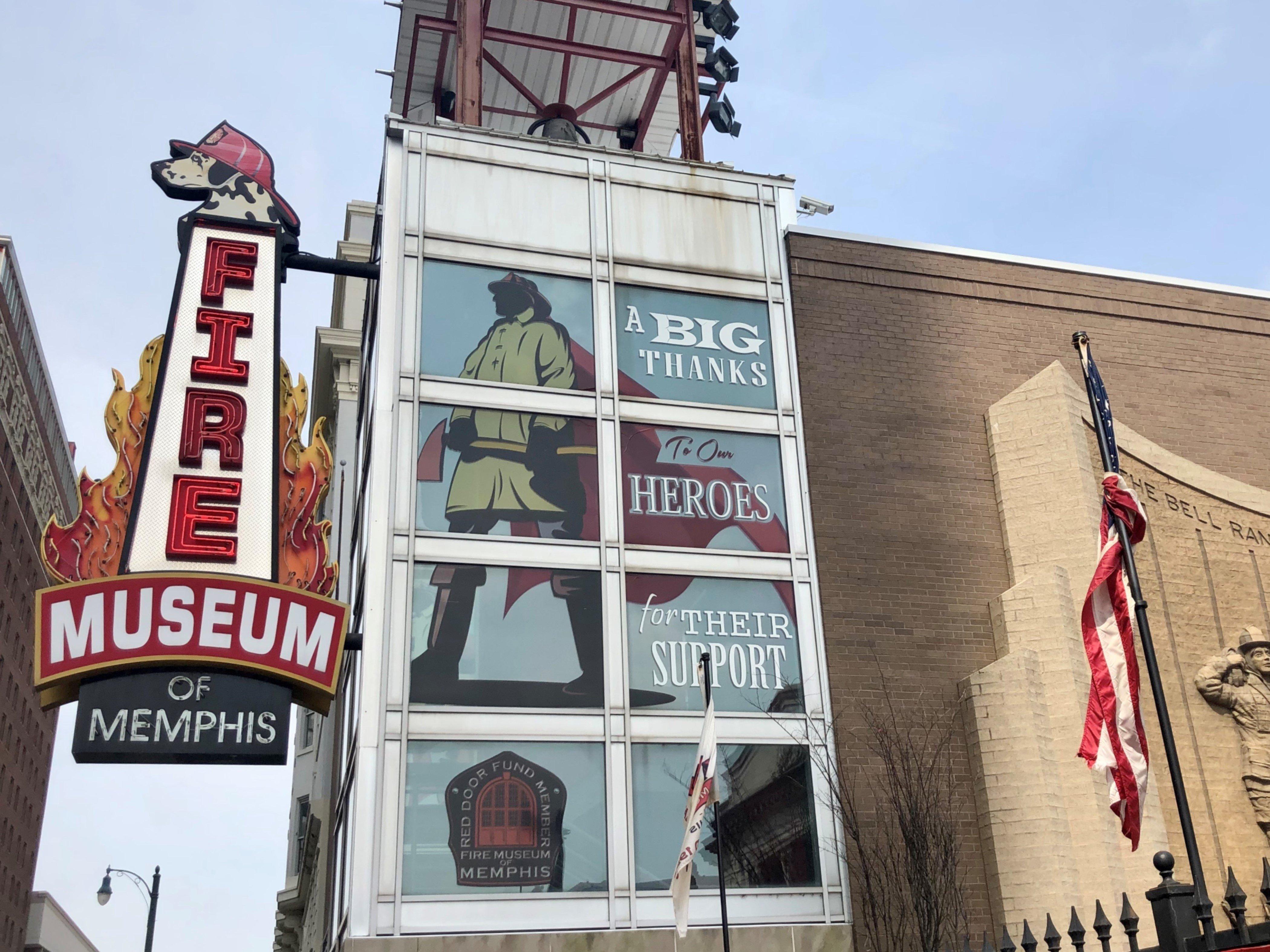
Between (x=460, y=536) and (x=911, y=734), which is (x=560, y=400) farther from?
(x=911, y=734)

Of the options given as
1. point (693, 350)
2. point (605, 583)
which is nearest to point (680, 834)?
point (605, 583)

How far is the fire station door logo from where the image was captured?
1519cm

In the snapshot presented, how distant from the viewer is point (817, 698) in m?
17.4

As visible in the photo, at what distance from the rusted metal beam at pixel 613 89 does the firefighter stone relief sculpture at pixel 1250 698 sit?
14.7 meters

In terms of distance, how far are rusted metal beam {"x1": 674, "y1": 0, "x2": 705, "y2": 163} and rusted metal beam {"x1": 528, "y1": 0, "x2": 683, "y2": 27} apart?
0.26 meters

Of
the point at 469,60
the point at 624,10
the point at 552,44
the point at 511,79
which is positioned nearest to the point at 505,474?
the point at 469,60

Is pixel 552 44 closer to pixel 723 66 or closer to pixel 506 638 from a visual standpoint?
pixel 723 66

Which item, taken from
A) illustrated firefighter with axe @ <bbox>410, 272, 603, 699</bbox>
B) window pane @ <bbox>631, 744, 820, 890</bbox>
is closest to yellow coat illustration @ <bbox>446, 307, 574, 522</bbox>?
illustrated firefighter with axe @ <bbox>410, 272, 603, 699</bbox>

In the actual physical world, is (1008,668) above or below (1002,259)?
below

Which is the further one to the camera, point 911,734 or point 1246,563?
point 1246,563

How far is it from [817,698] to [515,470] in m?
5.09

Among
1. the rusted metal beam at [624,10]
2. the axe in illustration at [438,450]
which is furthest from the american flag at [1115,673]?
the rusted metal beam at [624,10]

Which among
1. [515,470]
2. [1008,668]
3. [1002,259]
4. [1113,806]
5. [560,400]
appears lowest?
[1113,806]

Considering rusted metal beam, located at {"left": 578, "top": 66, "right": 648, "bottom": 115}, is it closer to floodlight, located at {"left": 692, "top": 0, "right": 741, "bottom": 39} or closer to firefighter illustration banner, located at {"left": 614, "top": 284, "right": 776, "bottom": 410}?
floodlight, located at {"left": 692, "top": 0, "right": 741, "bottom": 39}
